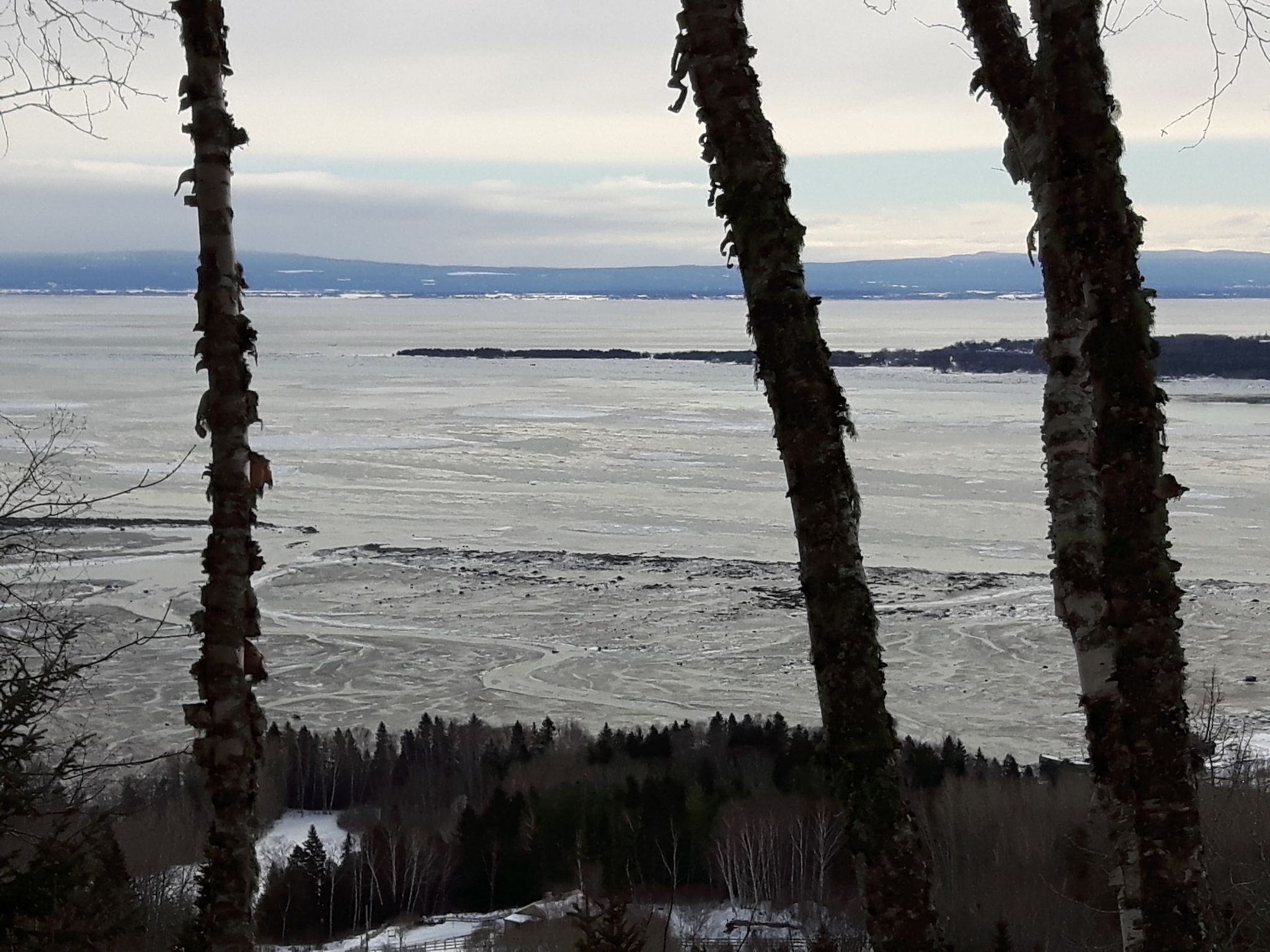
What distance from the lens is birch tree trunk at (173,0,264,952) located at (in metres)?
4.62

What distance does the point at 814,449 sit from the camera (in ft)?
14.4

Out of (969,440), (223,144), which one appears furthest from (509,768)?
(969,440)

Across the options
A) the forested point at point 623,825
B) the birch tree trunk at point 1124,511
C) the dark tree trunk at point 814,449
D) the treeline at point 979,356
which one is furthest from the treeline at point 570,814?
the treeline at point 979,356

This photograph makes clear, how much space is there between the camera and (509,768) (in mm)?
25312

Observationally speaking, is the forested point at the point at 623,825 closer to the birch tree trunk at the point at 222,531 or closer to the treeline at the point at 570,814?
the treeline at the point at 570,814

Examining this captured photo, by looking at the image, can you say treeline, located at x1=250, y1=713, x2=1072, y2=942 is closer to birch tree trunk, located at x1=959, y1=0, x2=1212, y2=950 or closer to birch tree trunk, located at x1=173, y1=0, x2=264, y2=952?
birch tree trunk, located at x1=173, y1=0, x2=264, y2=952

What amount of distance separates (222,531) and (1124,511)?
9.78 ft

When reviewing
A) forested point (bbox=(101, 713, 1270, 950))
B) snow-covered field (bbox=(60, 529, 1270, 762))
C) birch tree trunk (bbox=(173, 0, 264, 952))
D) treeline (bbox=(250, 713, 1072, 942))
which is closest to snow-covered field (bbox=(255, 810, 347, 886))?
forested point (bbox=(101, 713, 1270, 950))

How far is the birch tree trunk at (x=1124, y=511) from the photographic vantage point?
3.55 metres

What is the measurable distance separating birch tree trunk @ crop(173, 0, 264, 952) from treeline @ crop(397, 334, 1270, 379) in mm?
59771

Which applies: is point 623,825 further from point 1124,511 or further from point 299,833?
point 1124,511

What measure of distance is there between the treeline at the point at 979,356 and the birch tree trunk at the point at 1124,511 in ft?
199

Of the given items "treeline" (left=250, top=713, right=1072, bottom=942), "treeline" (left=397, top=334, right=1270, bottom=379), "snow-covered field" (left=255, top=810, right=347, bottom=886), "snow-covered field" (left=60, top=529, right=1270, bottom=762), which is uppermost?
"treeline" (left=397, top=334, right=1270, bottom=379)

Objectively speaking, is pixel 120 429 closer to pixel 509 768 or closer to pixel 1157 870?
pixel 509 768
